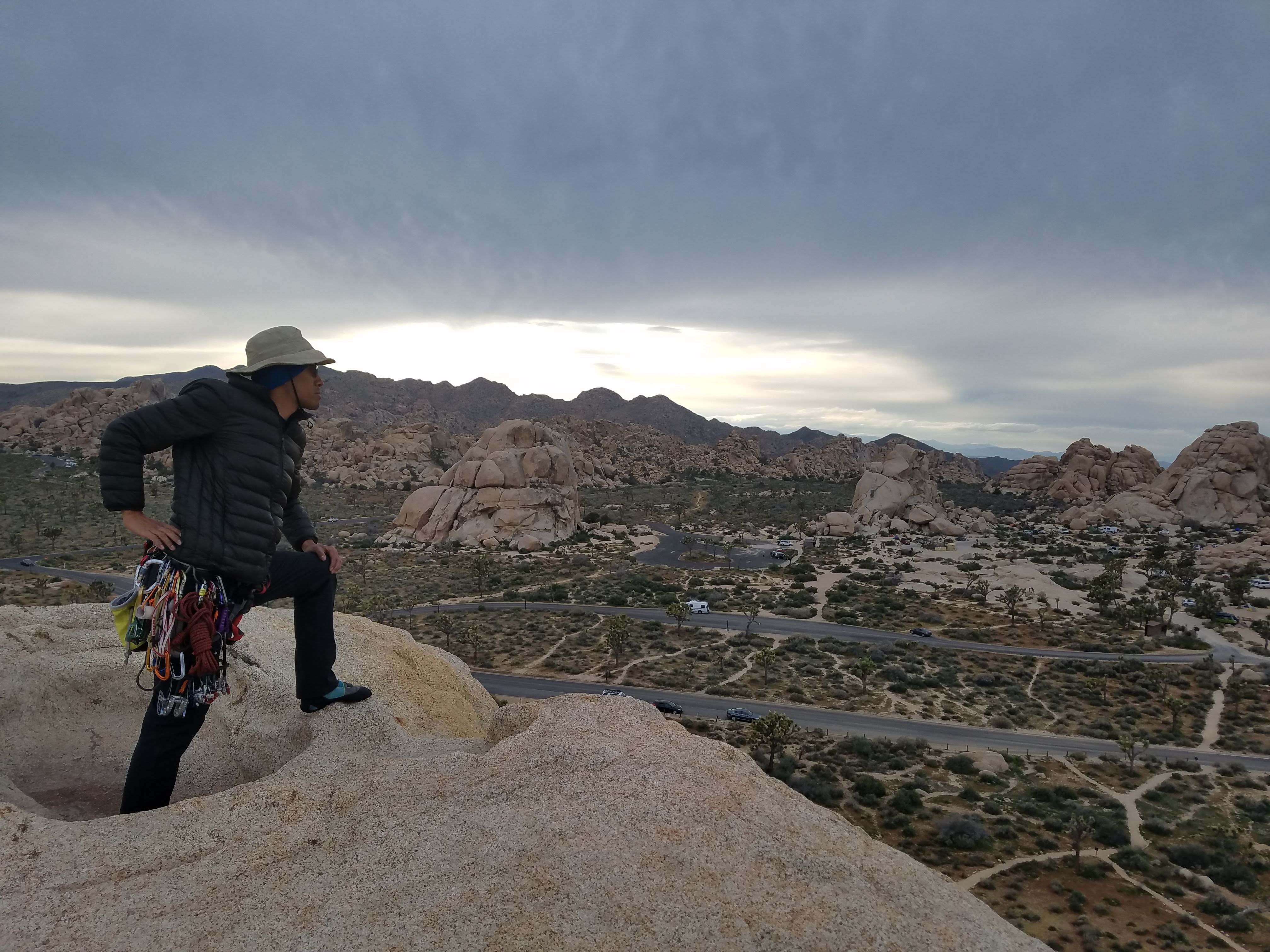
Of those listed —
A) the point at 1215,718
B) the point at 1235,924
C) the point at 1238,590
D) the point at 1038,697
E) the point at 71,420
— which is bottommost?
the point at 1038,697

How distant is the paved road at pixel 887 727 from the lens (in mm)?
25281

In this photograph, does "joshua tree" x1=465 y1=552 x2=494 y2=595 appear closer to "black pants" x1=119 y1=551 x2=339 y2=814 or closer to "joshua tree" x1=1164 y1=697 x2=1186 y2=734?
"joshua tree" x1=1164 y1=697 x2=1186 y2=734

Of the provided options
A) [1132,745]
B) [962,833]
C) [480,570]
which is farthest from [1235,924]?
[480,570]

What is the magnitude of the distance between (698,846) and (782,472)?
510 ft

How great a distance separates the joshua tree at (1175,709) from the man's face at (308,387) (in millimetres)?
34452

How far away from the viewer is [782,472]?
510ft

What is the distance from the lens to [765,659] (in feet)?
105

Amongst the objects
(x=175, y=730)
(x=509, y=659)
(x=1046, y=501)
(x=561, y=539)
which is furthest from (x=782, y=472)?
(x=175, y=730)

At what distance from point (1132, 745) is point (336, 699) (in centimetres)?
2789

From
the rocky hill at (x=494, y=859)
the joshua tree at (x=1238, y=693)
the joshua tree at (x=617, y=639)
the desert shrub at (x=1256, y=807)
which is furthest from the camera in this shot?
the joshua tree at (x=617, y=639)

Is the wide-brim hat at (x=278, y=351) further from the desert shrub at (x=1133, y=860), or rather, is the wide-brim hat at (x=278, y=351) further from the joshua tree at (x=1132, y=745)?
the joshua tree at (x=1132, y=745)

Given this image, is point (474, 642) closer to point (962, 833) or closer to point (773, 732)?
point (773, 732)

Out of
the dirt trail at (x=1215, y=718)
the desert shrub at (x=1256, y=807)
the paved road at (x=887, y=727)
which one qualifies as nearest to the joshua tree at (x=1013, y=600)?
the dirt trail at (x=1215, y=718)

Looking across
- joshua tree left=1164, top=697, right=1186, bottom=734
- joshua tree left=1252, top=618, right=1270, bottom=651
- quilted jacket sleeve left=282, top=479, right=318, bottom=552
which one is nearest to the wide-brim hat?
quilted jacket sleeve left=282, top=479, right=318, bottom=552
